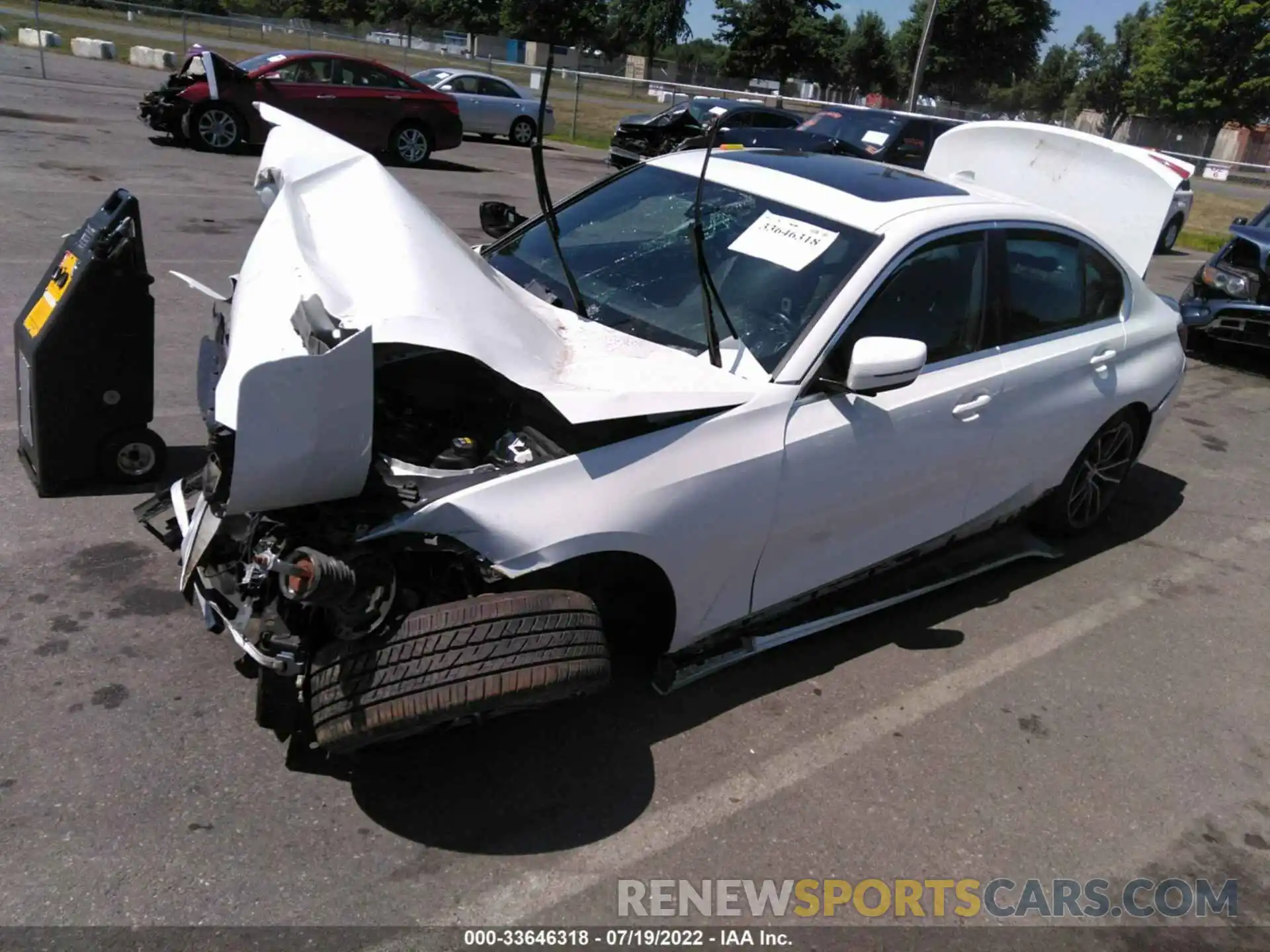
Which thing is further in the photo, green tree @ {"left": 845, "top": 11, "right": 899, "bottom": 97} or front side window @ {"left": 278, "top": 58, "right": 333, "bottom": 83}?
green tree @ {"left": 845, "top": 11, "right": 899, "bottom": 97}

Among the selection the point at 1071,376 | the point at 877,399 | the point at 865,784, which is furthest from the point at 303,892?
the point at 1071,376

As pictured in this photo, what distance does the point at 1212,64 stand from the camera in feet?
188

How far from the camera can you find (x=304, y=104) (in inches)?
615

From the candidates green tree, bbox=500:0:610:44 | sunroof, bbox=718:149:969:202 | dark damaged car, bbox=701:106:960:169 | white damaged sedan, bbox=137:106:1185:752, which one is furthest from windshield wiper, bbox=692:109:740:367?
green tree, bbox=500:0:610:44

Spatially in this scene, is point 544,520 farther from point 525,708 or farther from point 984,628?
point 984,628

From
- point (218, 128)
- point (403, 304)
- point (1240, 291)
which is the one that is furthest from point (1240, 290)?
point (218, 128)

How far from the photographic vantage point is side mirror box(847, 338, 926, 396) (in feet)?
11.1

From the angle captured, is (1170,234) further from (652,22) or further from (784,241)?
(652,22)

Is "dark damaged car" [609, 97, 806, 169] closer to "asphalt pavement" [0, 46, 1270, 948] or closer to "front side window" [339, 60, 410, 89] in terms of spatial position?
"front side window" [339, 60, 410, 89]

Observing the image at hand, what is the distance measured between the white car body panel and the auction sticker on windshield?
126mm

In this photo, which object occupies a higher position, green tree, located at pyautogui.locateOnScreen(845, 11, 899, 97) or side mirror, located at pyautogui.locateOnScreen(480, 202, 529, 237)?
green tree, located at pyautogui.locateOnScreen(845, 11, 899, 97)

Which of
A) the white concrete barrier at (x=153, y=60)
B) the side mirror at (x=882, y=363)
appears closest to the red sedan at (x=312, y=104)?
the side mirror at (x=882, y=363)

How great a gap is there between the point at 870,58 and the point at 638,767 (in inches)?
3190

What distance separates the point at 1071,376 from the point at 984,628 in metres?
1.20
